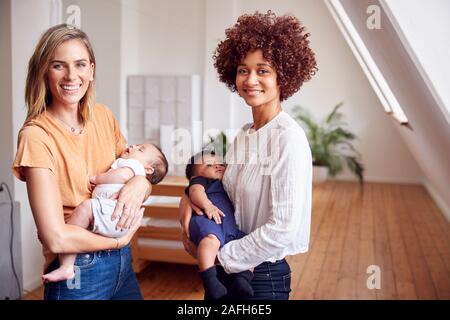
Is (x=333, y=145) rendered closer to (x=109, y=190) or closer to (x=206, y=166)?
(x=206, y=166)

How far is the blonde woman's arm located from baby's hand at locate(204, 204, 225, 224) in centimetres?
26

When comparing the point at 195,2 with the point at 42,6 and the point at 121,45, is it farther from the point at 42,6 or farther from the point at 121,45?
the point at 42,6

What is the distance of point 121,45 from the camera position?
1156 mm

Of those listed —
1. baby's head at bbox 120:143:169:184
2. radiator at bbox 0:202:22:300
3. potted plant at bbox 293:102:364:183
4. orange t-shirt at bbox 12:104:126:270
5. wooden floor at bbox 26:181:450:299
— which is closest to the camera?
orange t-shirt at bbox 12:104:126:270

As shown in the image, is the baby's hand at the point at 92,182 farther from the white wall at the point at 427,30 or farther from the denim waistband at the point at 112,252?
the white wall at the point at 427,30

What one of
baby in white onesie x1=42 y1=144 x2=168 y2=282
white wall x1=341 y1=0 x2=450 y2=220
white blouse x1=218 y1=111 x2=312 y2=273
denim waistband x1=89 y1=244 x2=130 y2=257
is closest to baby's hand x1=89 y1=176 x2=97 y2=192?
baby in white onesie x1=42 y1=144 x2=168 y2=282

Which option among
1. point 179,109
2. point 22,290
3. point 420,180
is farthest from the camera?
point 420,180

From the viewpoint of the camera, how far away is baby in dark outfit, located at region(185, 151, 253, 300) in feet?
3.23

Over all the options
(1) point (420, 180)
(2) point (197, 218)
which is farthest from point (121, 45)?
(1) point (420, 180)

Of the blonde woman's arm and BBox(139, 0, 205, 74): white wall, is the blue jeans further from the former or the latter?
BBox(139, 0, 205, 74): white wall

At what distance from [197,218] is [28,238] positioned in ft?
2.07

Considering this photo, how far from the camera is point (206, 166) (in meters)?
1.08

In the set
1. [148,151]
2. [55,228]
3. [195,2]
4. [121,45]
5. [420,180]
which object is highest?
[195,2]

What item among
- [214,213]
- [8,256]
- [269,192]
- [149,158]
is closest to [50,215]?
[149,158]
